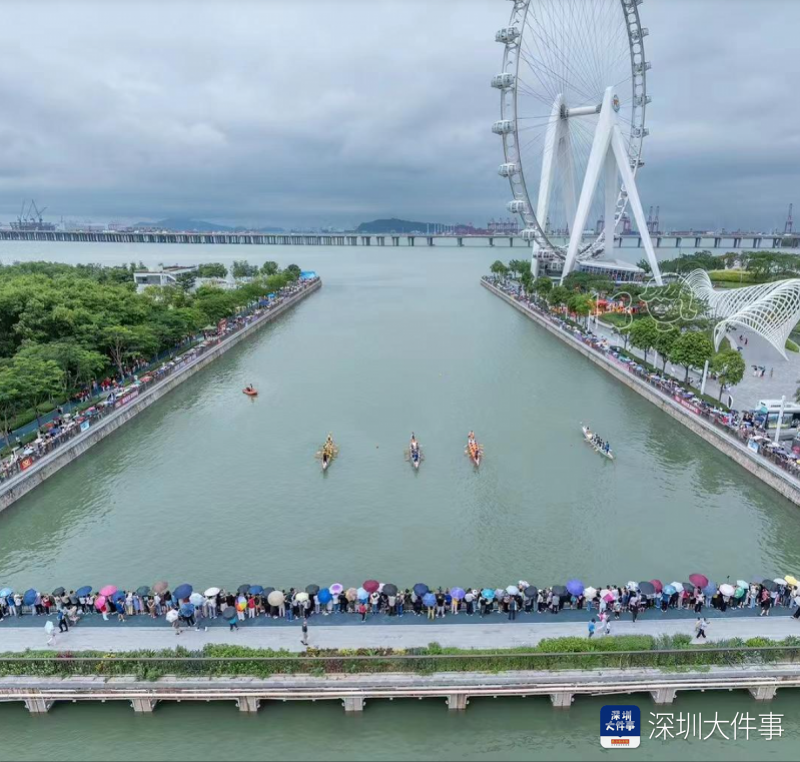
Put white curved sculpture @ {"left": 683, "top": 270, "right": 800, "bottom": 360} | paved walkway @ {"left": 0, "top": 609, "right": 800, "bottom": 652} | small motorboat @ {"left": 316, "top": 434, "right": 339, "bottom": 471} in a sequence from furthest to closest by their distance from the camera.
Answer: white curved sculpture @ {"left": 683, "top": 270, "right": 800, "bottom": 360}, small motorboat @ {"left": 316, "top": 434, "right": 339, "bottom": 471}, paved walkway @ {"left": 0, "top": 609, "right": 800, "bottom": 652}

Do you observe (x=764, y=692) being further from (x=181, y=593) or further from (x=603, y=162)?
(x=603, y=162)

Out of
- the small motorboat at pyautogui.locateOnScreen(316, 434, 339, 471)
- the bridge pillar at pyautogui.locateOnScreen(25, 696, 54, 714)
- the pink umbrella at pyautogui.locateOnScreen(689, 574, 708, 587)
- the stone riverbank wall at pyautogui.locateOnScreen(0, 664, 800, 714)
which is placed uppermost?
the small motorboat at pyautogui.locateOnScreen(316, 434, 339, 471)

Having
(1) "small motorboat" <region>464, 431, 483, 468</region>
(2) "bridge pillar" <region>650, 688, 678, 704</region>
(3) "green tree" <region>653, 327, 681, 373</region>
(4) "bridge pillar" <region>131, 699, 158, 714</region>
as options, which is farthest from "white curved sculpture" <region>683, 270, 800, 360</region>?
(4) "bridge pillar" <region>131, 699, 158, 714</region>

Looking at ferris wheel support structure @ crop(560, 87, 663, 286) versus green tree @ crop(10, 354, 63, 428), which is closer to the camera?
green tree @ crop(10, 354, 63, 428)

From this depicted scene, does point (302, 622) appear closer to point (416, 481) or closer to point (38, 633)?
point (38, 633)

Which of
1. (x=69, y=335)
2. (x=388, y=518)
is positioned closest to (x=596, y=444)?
(x=388, y=518)

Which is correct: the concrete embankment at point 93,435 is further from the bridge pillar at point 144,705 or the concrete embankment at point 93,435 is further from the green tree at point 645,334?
the green tree at point 645,334

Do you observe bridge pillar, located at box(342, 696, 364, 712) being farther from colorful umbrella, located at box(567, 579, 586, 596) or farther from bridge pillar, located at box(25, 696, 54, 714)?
bridge pillar, located at box(25, 696, 54, 714)
